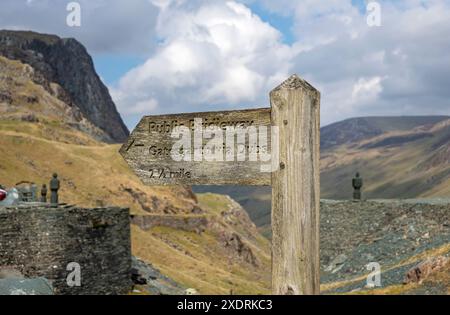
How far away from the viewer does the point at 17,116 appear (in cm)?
11569

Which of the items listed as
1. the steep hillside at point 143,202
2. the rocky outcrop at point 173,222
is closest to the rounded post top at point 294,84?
the steep hillside at point 143,202

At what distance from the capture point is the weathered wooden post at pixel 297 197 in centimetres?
540

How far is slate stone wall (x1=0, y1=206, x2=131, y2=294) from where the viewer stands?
23.9 m

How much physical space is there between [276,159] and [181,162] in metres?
1.07

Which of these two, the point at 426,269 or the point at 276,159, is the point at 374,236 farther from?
the point at 276,159

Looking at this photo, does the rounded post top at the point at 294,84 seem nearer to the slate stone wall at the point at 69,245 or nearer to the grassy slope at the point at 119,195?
the slate stone wall at the point at 69,245

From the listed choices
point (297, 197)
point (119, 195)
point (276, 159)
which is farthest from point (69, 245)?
point (119, 195)

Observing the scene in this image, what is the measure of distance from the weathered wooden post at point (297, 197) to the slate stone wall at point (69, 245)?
19913mm

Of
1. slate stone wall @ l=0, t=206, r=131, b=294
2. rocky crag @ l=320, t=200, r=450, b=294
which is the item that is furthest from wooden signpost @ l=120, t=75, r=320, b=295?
rocky crag @ l=320, t=200, r=450, b=294

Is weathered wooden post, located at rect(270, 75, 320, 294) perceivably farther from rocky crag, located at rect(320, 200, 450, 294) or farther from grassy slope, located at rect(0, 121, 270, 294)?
grassy slope, located at rect(0, 121, 270, 294)

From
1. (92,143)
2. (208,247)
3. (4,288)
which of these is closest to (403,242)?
(4,288)

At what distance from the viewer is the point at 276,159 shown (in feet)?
18.1

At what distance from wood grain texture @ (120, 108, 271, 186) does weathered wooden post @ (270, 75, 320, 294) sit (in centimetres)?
24
